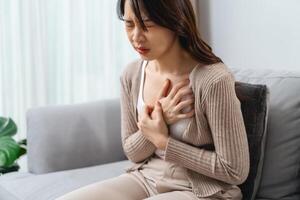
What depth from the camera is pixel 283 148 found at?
1.47 m

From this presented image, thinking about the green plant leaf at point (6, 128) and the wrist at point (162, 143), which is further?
the green plant leaf at point (6, 128)

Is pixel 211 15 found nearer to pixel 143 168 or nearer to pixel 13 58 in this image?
pixel 13 58

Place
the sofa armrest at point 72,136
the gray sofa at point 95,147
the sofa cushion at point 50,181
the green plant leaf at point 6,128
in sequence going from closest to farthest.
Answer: the gray sofa at point 95,147 → the sofa cushion at point 50,181 → the sofa armrest at point 72,136 → the green plant leaf at point 6,128

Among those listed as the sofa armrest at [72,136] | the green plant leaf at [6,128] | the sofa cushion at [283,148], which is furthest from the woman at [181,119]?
the green plant leaf at [6,128]

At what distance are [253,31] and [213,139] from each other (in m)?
1.18

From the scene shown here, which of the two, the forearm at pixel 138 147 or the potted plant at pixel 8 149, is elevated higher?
the forearm at pixel 138 147

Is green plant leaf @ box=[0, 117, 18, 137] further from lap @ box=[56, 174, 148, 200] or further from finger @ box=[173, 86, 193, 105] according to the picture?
finger @ box=[173, 86, 193, 105]

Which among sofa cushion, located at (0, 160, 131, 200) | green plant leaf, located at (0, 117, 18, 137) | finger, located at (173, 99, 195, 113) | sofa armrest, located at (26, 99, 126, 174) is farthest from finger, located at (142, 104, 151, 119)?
green plant leaf, located at (0, 117, 18, 137)

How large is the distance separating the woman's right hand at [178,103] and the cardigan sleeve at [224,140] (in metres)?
0.06

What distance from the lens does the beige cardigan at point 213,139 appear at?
126cm

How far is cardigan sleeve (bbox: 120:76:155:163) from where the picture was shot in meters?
1.45

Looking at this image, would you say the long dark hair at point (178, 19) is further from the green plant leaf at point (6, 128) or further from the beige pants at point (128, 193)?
the green plant leaf at point (6, 128)

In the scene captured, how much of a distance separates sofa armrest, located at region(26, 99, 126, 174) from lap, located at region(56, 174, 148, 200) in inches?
20.0

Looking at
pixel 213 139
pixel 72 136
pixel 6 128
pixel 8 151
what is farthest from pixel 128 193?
pixel 6 128
